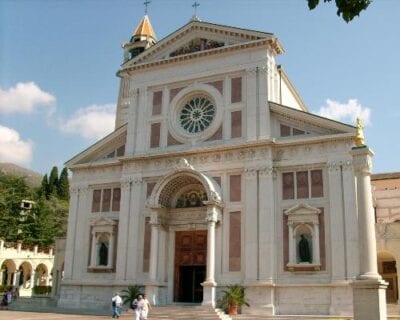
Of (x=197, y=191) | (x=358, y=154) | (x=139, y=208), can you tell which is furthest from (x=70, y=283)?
(x=358, y=154)

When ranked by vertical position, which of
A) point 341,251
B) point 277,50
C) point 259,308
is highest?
point 277,50

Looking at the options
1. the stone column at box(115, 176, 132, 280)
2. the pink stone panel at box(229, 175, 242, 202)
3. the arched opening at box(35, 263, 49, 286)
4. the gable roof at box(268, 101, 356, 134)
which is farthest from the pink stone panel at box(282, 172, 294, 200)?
the arched opening at box(35, 263, 49, 286)

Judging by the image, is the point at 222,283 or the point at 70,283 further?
the point at 70,283

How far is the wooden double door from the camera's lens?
29109mm

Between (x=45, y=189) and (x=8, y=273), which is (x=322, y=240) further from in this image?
(x=45, y=189)

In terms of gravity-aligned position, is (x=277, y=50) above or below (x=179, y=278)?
above

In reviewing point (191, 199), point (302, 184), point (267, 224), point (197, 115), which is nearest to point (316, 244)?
point (267, 224)

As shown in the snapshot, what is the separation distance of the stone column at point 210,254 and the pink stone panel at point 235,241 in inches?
33.4

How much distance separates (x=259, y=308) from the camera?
84.3 feet

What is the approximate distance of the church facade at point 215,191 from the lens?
25922 mm

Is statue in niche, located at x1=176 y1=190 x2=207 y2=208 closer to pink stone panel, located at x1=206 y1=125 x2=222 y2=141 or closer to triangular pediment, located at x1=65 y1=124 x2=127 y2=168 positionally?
pink stone panel, located at x1=206 y1=125 x2=222 y2=141

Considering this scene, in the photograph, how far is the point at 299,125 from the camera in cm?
2812

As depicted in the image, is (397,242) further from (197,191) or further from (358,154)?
(358,154)

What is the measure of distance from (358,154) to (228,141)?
1237 centimetres
